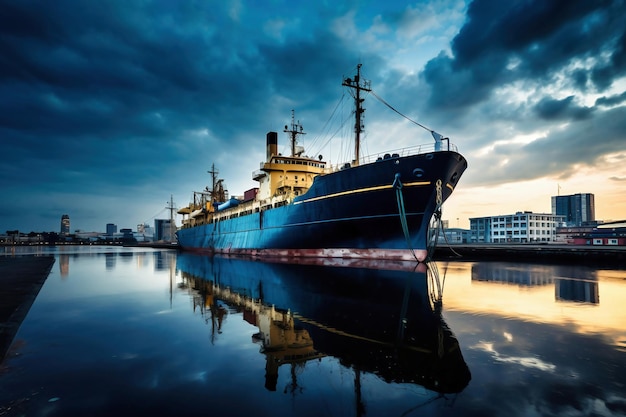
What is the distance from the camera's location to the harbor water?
3891 millimetres

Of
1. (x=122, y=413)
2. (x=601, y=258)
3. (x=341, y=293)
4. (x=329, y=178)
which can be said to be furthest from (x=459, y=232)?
(x=122, y=413)

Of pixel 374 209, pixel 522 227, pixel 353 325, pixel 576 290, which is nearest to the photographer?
pixel 353 325

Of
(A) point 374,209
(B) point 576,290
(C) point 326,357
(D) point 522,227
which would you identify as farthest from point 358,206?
(D) point 522,227

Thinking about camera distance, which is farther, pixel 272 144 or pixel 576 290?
pixel 272 144

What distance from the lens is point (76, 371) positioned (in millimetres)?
5008

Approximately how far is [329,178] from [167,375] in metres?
20.0

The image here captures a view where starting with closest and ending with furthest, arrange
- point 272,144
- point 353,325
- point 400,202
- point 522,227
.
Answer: point 353,325, point 400,202, point 272,144, point 522,227

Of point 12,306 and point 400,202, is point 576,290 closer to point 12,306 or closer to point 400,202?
point 400,202

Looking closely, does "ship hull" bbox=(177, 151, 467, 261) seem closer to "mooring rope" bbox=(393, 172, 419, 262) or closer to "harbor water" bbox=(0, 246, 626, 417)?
"mooring rope" bbox=(393, 172, 419, 262)

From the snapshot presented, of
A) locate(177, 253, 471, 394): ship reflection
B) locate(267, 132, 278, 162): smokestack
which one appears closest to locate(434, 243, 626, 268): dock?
locate(177, 253, 471, 394): ship reflection

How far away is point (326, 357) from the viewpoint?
18.5 ft

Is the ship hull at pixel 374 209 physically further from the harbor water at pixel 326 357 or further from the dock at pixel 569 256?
the harbor water at pixel 326 357

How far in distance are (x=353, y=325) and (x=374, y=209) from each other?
14971mm

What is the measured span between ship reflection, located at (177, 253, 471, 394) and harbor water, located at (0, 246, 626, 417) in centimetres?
4
